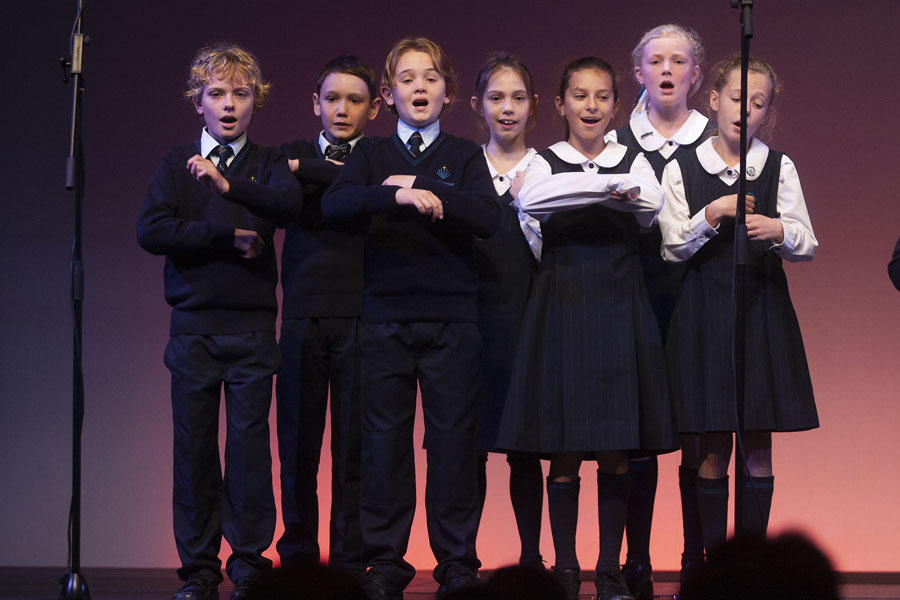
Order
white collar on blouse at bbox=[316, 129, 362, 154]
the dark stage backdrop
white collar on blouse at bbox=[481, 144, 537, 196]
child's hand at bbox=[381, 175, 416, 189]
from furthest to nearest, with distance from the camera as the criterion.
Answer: the dark stage backdrop, white collar on blouse at bbox=[316, 129, 362, 154], white collar on blouse at bbox=[481, 144, 537, 196], child's hand at bbox=[381, 175, 416, 189]

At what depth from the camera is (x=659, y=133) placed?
3551mm

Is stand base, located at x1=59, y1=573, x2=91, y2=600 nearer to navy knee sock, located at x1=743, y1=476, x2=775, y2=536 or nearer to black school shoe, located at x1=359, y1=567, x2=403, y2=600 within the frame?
black school shoe, located at x1=359, y1=567, x2=403, y2=600

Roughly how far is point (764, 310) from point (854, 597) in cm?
121

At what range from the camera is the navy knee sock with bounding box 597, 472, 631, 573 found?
10.4 ft

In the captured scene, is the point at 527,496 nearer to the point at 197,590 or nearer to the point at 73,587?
the point at 197,590

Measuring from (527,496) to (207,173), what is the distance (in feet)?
4.76

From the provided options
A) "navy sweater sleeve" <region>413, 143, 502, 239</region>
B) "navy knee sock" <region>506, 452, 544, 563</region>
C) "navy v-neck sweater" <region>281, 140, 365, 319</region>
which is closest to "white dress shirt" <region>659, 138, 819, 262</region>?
"navy sweater sleeve" <region>413, 143, 502, 239</region>

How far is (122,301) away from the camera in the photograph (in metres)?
4.86

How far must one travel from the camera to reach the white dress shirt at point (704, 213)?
126 inches

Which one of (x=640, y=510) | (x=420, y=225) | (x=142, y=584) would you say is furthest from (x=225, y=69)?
(x=142, y=584)

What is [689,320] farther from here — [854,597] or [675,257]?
[854,597]

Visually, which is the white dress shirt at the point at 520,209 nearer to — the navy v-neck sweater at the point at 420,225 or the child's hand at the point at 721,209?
the navy v-neck sweater at the point at 420,225

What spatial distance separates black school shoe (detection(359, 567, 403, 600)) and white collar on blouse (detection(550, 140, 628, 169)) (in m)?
1.42

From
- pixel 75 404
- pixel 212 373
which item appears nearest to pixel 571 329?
pixel 212 373
